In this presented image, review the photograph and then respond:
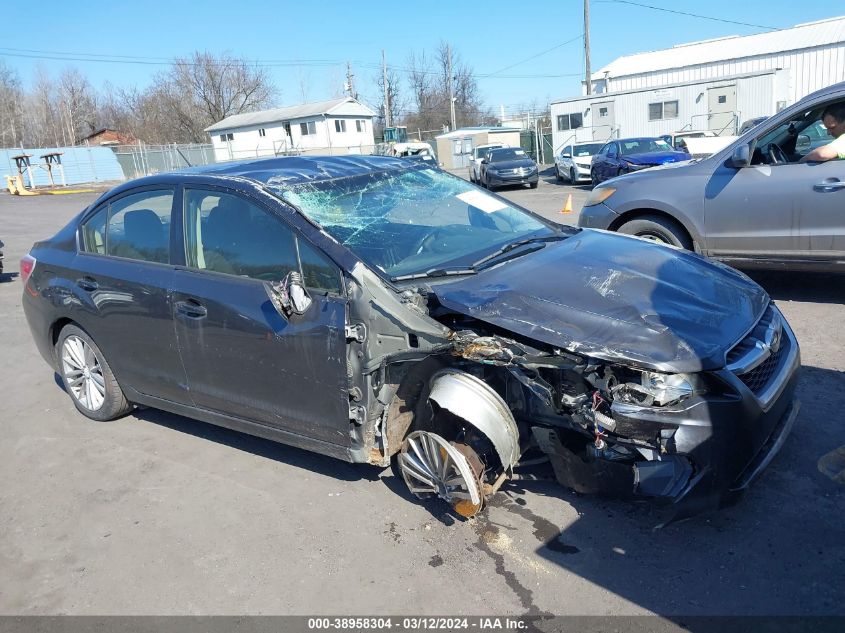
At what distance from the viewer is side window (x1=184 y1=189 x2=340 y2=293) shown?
11.5ft

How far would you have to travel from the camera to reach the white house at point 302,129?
54.6 m

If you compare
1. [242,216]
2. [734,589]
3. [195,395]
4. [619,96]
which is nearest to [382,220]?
[242,216]

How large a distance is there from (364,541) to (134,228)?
2.58m

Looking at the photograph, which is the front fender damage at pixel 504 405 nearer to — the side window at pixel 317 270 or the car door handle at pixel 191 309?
the side window at pixel 317 270

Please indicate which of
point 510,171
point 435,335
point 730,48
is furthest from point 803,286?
point 730,48

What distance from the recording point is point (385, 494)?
3740mm

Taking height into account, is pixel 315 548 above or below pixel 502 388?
below

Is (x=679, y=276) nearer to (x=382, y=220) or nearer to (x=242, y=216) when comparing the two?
(x=382, y=220)

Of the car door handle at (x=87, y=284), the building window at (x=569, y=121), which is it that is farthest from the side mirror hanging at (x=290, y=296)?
the building window at (x=569, y=121)

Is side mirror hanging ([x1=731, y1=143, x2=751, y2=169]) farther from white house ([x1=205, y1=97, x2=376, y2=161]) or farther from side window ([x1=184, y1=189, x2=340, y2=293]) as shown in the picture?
white house ([x1=205, y1=97, x2=376, y2=161])

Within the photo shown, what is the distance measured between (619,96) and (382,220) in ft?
96.6

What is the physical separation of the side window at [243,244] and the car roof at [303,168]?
20cm

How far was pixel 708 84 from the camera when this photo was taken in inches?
1096

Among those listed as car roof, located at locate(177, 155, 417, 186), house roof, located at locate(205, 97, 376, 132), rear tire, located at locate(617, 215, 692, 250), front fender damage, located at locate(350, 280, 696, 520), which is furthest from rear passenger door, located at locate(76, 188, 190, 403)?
house roof, located at locate(205, 97, 376, 132)
